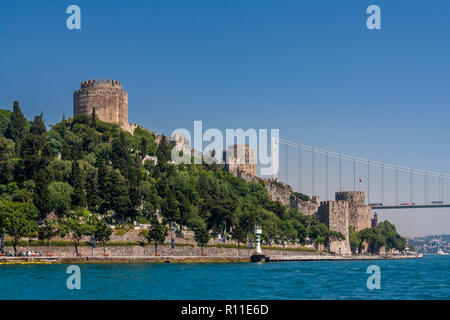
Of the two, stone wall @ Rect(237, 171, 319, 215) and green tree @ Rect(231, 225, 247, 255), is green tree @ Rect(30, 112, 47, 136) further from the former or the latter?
stone wall @ Rect(237, 171, 319, 215)

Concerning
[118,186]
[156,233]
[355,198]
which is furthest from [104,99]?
[355,198]

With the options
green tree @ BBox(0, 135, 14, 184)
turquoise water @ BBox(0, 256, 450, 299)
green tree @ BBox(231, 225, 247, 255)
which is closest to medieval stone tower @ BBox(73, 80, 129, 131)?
green tree @ BBox(0, 135, 14, 184)

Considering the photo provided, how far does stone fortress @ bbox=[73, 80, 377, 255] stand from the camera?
8400 cm

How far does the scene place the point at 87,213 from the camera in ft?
194

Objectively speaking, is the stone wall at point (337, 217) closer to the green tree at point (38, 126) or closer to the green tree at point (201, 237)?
the green tree at point (201, 237)

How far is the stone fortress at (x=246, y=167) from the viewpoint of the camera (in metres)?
84.0

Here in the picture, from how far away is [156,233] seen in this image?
194 feet

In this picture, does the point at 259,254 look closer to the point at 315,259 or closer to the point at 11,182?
the point at 315,259

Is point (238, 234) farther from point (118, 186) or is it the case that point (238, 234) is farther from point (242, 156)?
point (242, 156)

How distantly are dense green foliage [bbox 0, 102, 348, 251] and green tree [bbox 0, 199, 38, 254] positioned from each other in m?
1.41

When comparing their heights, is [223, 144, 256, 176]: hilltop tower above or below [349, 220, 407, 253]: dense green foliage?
above

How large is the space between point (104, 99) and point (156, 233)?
99.1 ft
